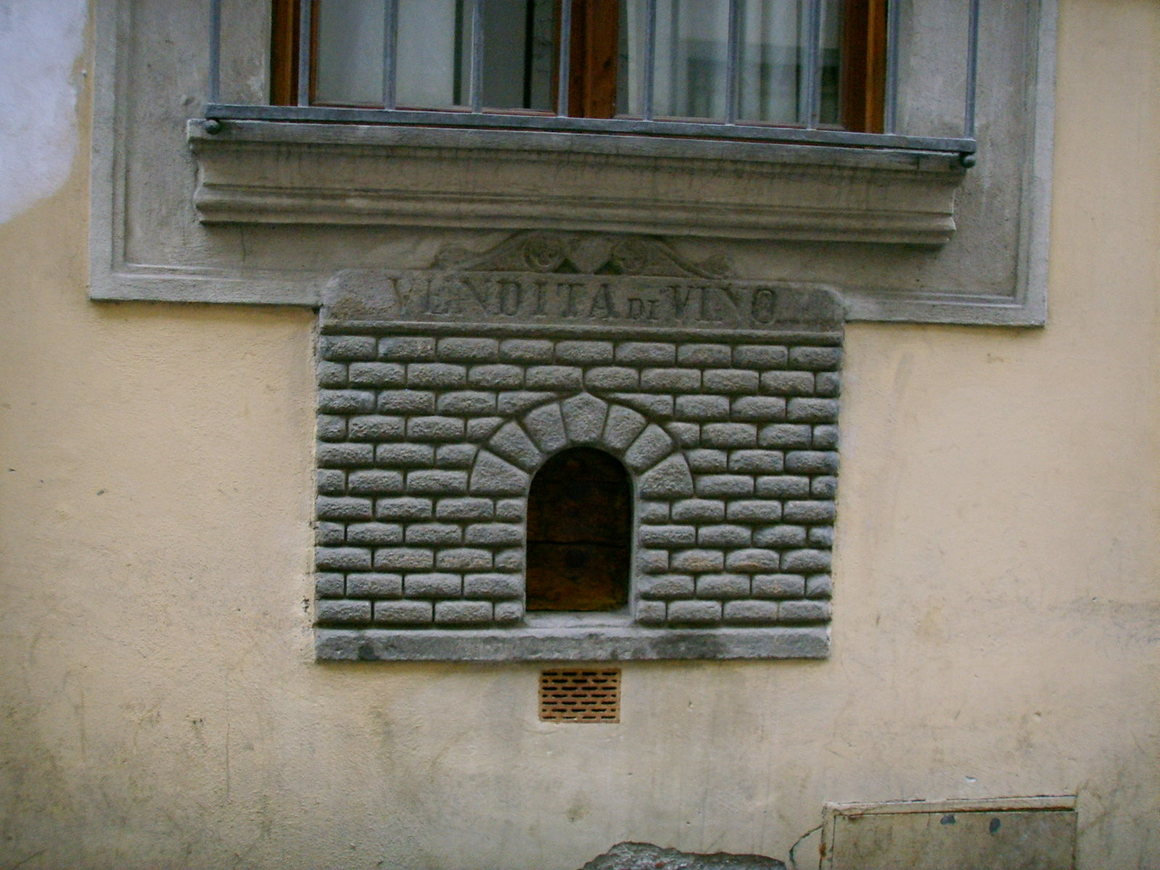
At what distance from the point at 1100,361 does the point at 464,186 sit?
261 centimetres

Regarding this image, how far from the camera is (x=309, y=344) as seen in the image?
4.53 meters

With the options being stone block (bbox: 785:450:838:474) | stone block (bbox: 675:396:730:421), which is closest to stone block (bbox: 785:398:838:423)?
stone block (bbox: 785:450:838:474)

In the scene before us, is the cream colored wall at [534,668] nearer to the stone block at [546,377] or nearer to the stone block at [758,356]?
the stone block at [758,356]

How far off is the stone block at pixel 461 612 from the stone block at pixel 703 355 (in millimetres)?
1192

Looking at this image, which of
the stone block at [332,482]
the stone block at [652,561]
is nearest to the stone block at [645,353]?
the stone block at [652,561]

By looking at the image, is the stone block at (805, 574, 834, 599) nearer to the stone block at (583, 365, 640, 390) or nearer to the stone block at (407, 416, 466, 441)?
the stone block at (583, 365, 640, 390)

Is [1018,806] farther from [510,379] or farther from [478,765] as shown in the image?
[510,379]

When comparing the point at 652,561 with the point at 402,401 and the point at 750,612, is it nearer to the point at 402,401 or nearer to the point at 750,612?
the point at 750,612

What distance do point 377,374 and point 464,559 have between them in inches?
29.9

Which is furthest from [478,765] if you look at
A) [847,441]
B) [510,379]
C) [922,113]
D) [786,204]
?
[922,113]

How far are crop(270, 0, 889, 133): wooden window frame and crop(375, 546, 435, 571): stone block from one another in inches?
68.8

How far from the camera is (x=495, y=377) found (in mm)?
4527

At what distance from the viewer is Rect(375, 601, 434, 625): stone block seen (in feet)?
14.9

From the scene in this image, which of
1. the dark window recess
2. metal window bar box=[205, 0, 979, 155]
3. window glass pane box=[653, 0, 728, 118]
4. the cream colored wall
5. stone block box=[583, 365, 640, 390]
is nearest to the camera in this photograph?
metal window bar box=[205, 0, 979, 155]
